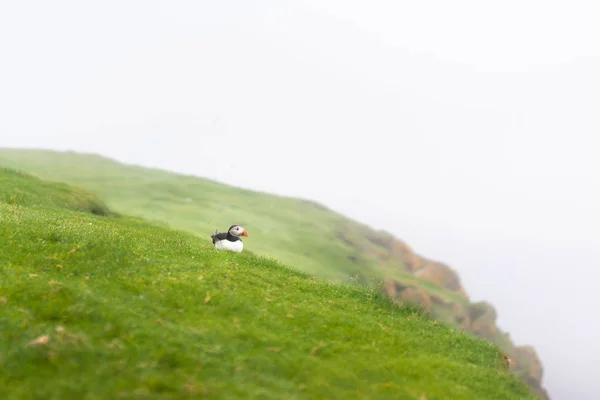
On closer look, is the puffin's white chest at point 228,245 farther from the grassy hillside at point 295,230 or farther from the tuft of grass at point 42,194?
the grassy hillside at point 295,230

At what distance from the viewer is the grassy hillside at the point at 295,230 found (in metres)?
48.4

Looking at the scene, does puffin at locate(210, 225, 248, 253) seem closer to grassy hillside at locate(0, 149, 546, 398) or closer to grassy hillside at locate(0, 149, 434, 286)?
grassy hillside at locate(0, 149, 546, 398)

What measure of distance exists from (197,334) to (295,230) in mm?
46138

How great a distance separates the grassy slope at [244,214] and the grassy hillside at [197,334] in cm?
2324

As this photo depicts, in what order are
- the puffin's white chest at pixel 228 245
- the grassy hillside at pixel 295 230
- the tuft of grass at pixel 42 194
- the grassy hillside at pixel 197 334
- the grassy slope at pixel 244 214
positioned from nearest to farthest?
the grassy hillside at pixel 197 334 < the puffin's white chest at pixel 228 245 < the tuft of grass at pixel 42 194 < the grassy slope at pixel 244 214 < the grassy hillside at pixel 295 230

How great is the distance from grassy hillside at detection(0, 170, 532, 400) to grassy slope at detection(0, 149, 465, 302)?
2324 centimetres

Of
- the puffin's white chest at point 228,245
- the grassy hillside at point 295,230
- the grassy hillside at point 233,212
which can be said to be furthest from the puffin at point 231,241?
the grassy hillside at point 233,212

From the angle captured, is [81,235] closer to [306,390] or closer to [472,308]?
[306,390]

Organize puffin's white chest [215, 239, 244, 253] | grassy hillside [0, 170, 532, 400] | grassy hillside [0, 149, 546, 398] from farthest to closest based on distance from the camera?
grassy hillside [0, 149, 546, 398] < puffin's white chest [215, 239, 244, 253] < grassy hillside [0, 170, 532, 400]

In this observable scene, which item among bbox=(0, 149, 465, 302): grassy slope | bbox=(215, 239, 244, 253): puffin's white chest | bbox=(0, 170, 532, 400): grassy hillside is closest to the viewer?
bbox=(0, 170, 532, 400): grassy hillside

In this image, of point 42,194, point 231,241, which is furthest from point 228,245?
point 42,194

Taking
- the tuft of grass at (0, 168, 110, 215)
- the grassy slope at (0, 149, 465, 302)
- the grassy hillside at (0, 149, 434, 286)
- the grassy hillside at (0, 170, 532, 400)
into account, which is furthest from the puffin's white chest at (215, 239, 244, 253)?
the grassy hillside at (0, 149, 434, 286)

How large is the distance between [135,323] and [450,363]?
7839 millimetres

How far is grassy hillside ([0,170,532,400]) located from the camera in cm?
964
